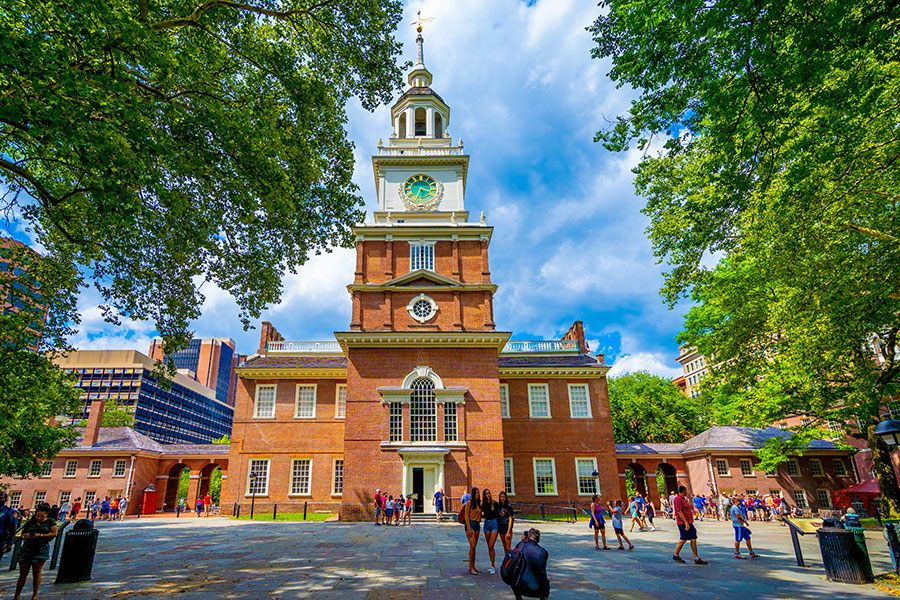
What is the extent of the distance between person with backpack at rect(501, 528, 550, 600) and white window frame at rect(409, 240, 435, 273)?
23498 millimetres

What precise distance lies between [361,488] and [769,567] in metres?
17.5

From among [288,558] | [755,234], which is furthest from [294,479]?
[755,234]

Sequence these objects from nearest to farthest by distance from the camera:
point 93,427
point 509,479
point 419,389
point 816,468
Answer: point 419,389, point 509,479, point 816,468, point 93,427

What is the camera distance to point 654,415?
4706 centimetres

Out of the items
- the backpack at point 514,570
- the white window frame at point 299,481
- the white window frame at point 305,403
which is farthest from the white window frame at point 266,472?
the backpack at point 514,570

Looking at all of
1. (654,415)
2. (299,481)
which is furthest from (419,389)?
(654,415)

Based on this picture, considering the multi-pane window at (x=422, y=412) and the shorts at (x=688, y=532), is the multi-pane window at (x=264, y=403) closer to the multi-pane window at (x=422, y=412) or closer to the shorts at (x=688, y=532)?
the multi-pane window at (x=422, y=412)

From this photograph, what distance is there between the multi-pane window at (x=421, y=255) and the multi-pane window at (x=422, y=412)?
22.6 feet

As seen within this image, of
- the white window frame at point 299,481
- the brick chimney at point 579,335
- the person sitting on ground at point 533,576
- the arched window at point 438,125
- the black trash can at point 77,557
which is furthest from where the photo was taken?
the arched window at point 438,125

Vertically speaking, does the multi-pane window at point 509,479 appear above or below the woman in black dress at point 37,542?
above

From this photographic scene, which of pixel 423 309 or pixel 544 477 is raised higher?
pixel 423 309

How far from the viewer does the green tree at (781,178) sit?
731 centimetres

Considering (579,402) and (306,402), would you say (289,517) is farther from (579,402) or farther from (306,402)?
(579,402)

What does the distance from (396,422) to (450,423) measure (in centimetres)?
273
